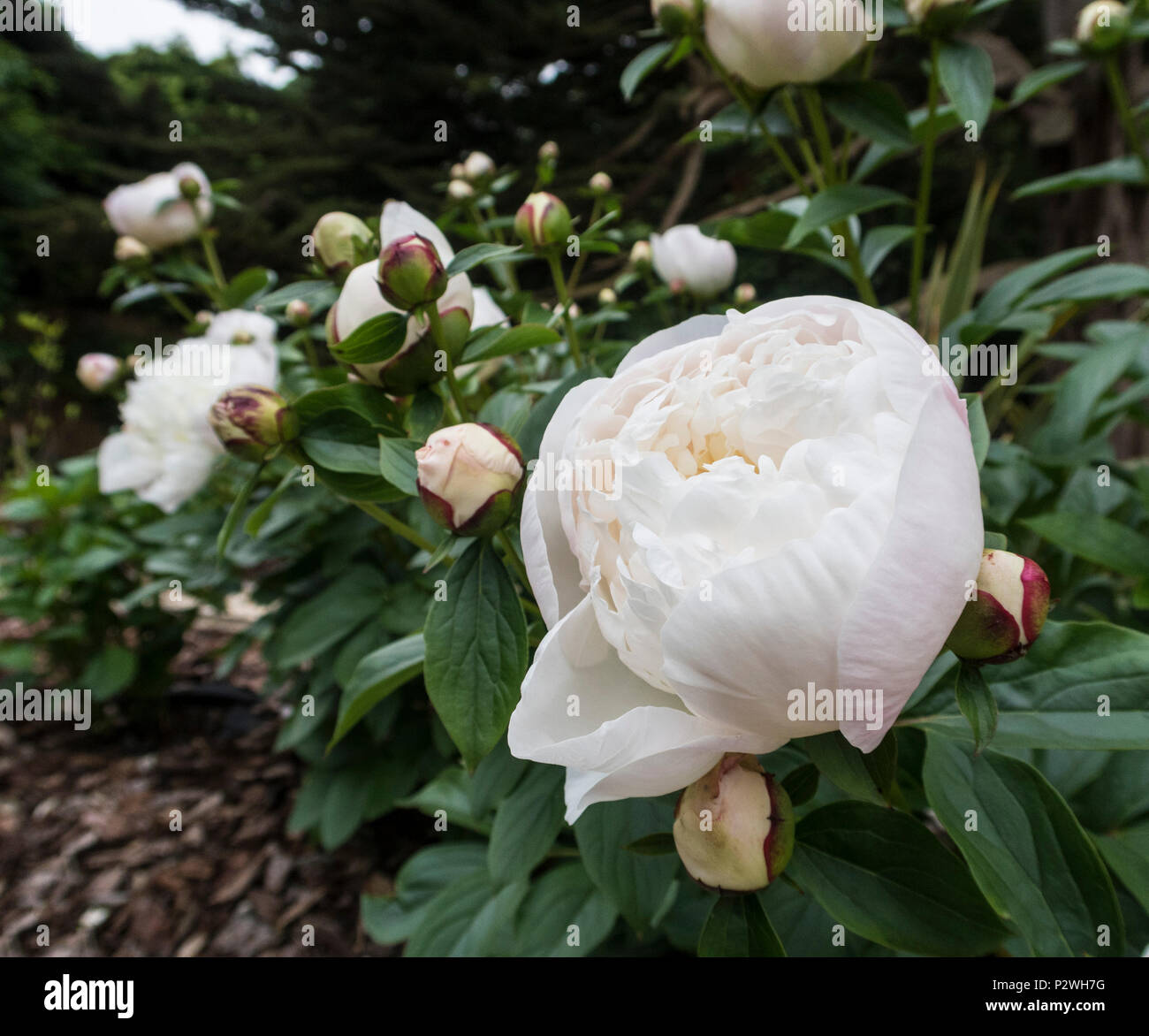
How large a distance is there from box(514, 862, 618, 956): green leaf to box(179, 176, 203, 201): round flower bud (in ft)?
2.90

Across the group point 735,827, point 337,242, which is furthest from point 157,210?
point 735,827

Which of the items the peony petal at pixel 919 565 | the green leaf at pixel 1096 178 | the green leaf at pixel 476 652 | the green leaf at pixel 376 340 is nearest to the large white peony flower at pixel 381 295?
the green leaf at pixel 376 340

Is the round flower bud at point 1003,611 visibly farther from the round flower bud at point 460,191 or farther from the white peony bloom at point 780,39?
the round flower bud at point 460,191

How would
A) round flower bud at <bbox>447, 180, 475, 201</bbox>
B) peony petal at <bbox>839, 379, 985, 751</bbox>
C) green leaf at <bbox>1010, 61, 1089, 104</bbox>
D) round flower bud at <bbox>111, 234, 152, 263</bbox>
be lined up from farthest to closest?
1. round flower bud at <bbox>111, 234, 152, 263</bbox>
2. round flower bud at <bbox>447, 180, 475, 201</bbox>
3. green leaf at <bbox>1010, 61, 1089, 104</bbox>
4. peony petal at <bbox>839, 379, 985, 751</bbox>

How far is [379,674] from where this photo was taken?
1.46 feet

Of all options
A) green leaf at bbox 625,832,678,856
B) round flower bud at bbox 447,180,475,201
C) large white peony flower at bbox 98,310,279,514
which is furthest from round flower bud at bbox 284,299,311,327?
green leaf at bbox 625,832,678,856

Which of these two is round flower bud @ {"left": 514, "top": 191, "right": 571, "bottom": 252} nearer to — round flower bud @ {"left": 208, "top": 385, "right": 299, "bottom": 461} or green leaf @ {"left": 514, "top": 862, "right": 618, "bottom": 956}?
round flower bud @ {"left": 208, "top": 385, "right": 299, "bottom": 461}

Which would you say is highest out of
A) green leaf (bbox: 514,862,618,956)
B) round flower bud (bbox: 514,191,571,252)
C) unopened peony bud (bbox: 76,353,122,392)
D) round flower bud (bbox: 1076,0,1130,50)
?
round flower bud (bbox: 1076,0,1130,50)

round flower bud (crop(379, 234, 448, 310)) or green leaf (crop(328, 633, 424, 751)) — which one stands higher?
round flower bud (crop(379, 234, 448, 310))

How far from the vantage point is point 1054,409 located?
78 centimetres

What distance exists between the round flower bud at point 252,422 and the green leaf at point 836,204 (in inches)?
15.1

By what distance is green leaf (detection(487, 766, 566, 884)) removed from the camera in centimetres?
46

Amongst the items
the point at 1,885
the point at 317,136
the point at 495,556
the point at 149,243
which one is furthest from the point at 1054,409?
the point at 317,136
